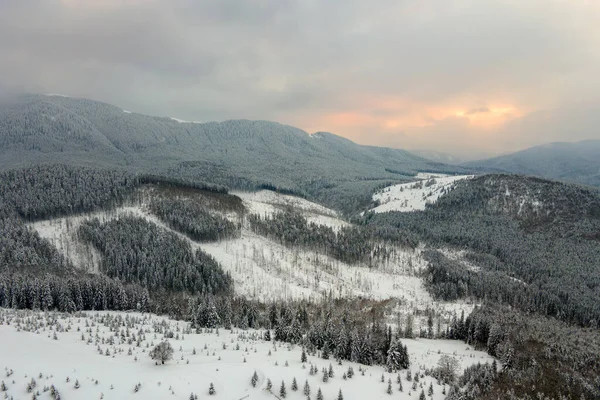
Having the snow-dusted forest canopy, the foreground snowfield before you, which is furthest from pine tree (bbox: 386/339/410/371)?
the foreground snowfield

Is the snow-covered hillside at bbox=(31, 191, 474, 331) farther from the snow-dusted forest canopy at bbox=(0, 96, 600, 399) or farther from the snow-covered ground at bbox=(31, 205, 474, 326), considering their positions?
the snow-dusted forest canopy at bbox=(0, 96, 600, 399)

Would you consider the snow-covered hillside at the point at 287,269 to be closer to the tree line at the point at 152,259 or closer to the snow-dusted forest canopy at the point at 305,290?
the snow-dusted forest canopy at the point at 305,290

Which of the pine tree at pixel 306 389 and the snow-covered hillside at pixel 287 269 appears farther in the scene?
the snow-covered hillside at pixel 287 269

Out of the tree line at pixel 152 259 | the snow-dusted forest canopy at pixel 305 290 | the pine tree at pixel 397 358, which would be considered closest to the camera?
the pine tree at pixel 397 358

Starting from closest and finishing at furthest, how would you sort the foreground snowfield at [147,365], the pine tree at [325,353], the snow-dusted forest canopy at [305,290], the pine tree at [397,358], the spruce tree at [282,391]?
the foreground snowfield at [147,365] → the spruce tree at [282,391] → the pine tree at [397,358] → the pine tree at [325,353] → the snow-dusted forest canopy at [305,290]

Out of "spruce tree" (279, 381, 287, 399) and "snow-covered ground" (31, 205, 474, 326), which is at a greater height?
"spruce tree" (279, 381, 287, 399)

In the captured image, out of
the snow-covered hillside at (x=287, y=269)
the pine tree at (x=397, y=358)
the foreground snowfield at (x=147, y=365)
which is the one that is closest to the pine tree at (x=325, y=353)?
the foreground snowfield at (x=147, y=365)

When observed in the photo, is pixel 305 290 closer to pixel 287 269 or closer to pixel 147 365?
pixel 287 269

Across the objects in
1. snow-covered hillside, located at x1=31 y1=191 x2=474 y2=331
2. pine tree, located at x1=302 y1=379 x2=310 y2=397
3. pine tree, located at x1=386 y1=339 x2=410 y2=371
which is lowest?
snow-covered hillside, located at x1=31 y1=191 x2=474 y2=331

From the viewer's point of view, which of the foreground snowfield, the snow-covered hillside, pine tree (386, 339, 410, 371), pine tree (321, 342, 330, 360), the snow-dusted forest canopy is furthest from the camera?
the snow-covered hillside
